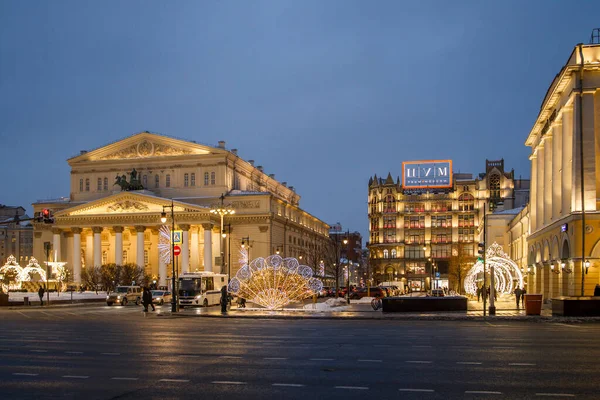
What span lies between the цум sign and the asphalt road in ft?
379

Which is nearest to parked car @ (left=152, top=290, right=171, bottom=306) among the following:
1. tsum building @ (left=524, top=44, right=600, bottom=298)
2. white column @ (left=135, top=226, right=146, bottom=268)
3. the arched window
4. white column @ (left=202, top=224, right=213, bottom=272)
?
white column @ (left=202, top=224, right=213, bottom=272)

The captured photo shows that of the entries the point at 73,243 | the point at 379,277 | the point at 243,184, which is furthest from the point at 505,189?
the point at 73,243

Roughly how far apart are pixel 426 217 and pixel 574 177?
349 ft

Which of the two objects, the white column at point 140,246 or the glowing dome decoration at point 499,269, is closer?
the glowing dome decoration at point 499,269

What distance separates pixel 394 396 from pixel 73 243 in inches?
4229

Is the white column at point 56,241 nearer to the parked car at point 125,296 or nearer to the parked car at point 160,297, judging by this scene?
the parked car at point 160,297

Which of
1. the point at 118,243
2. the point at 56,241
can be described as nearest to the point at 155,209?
the point at 118,243

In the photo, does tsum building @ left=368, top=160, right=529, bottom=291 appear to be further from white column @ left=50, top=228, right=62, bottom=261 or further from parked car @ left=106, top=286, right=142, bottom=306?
parked car @ left=106, top=286, right=142, bottom=306

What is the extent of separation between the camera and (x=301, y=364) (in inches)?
682

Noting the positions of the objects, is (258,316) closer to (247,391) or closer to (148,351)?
(148,351)

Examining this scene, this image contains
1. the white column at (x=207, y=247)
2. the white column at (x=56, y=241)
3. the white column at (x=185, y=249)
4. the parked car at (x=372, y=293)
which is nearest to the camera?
the parked car at (x=372, y=293)

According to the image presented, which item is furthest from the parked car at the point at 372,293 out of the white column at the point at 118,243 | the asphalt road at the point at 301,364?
the asphalt road at the point at 301,364

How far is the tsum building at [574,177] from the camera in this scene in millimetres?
43875

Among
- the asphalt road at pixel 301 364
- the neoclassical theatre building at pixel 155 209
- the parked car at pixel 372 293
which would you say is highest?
the neoclassical theatre building at pixel 155 209
